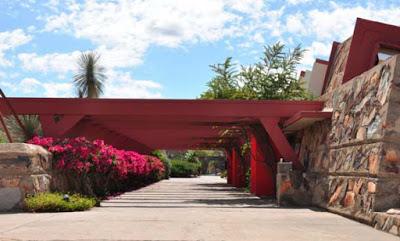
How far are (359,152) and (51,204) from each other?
6.68 meters

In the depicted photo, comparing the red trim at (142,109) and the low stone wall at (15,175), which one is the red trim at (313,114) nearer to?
the red trim at (142,109)

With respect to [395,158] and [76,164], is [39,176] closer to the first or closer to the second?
[76,164]

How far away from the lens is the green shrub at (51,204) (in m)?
11.4

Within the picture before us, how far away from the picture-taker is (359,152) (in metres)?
10.9

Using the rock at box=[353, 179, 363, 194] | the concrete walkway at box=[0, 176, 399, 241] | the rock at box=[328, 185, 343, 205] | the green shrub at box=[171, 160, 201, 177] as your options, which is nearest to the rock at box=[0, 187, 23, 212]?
the concrete walkway at box=[0, 176, 399, 241]

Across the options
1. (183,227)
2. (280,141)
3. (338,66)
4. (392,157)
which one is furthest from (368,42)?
(183,227)

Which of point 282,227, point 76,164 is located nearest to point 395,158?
point 282,227

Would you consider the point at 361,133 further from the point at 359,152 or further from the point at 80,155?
the point at 80,155

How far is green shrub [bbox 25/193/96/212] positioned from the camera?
11.4 meters

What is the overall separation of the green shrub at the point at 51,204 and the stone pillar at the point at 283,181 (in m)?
5.38

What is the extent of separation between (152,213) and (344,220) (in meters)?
4.01

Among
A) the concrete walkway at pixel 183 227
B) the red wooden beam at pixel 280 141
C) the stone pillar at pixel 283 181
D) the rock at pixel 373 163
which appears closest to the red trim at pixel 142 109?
the red wooden beam at pixel 280 141

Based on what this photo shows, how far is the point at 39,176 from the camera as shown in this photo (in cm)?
1212

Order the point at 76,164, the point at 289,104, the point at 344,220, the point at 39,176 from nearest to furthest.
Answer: the point at 344,220
the point at 39,176
the point at 76,164
the point at 289,104
